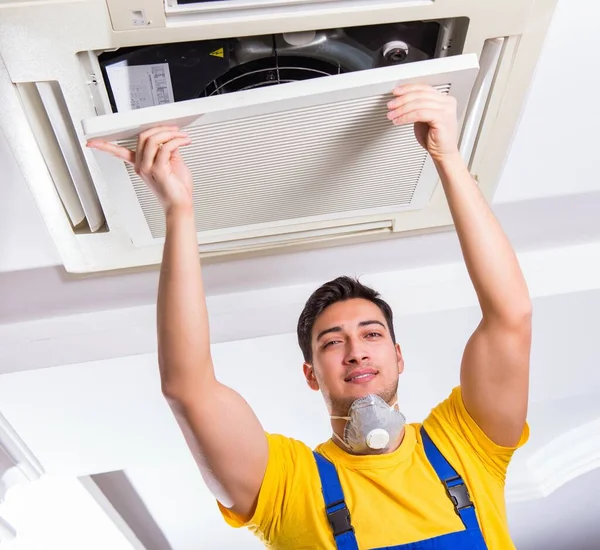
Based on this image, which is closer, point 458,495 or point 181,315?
point 181,315

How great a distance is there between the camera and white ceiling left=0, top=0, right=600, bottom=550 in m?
1.44

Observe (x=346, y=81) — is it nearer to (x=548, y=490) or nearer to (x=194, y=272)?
(x=194, y=272)

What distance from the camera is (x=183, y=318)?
1.08 m

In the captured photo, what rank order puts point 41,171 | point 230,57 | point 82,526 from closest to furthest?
point 230,57
point 41,171
point 82,526

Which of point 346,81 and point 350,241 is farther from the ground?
point 350,241

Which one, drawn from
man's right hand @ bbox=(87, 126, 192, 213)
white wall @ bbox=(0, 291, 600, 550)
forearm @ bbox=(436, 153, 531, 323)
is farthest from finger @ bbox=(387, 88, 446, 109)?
white wall @ bbox=(0, 291, 600, 550)

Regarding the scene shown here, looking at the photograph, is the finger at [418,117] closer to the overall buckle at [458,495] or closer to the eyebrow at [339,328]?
the eyebrow at [339,328]

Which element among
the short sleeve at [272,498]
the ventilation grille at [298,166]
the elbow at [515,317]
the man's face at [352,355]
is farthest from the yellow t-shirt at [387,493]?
the ventilation grille at [298,166]

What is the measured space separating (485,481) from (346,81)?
765mm

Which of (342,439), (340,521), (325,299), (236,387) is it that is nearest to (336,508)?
(340,521)

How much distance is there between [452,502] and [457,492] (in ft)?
0.06

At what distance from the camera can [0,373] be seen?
1717 millimetres

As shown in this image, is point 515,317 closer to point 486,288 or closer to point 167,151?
point 486,288

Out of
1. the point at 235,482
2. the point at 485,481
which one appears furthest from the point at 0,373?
the point at 485,481
